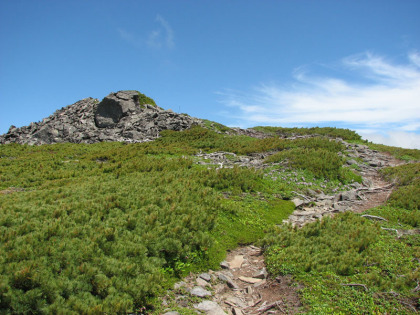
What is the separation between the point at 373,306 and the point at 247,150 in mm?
24426

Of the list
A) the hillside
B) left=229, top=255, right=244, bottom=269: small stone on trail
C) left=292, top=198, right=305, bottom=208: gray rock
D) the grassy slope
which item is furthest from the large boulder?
left=229, top=255, right=244, bottom=269: small stone on trail

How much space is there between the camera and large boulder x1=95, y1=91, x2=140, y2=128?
5391cm

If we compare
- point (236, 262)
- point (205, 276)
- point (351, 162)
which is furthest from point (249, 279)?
point (351, 162)

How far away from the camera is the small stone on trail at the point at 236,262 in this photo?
996 cm

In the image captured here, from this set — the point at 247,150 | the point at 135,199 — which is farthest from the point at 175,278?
the point at 247,150

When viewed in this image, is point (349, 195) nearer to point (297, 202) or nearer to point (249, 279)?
point (297, 202)

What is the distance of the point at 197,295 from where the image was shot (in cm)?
781

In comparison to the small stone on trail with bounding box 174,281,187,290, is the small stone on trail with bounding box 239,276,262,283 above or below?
below

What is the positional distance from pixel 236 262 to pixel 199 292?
265 centimetres

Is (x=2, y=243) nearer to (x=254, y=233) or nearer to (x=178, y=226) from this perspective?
(x=178, y=226)

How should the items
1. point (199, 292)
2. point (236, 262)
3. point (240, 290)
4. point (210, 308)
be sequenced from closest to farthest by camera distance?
point (210, 308), point (199, 292), point (240, 290), point (236, 262)

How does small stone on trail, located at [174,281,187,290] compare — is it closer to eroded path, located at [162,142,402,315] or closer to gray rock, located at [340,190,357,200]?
eroded path, located at [162,142,402,315]

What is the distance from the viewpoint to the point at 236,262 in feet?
33.5

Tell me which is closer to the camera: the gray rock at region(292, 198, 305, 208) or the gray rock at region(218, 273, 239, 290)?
the gray rock at region(218, 273, 239, 290)
